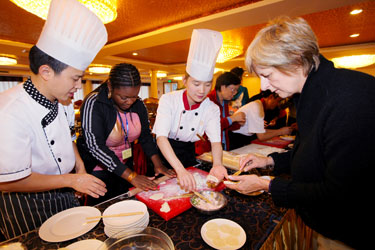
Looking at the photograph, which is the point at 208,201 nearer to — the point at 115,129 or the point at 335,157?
the point at 335,157

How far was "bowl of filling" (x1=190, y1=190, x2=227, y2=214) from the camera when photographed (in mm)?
1047

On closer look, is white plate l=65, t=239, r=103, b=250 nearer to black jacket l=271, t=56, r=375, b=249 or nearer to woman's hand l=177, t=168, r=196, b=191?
woman's hand l=177, t=168, r=196, b=191

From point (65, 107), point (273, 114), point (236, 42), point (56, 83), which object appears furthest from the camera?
point (236, 42)

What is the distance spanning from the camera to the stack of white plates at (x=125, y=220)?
86 centimetres

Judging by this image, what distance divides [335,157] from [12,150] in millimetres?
1485

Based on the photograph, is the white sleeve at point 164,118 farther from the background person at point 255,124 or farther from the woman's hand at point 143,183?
the background person at point 255,124

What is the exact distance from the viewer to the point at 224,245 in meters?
0.83

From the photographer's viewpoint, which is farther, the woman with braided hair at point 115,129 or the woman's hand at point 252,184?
the woman with braided hair at point 115,129

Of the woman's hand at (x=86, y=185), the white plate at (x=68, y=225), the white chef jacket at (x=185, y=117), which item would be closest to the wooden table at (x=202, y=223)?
the white plate at (x=68, y=225)

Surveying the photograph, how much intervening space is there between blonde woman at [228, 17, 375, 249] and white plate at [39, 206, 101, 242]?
0.99 meters

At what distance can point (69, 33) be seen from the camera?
117 cm

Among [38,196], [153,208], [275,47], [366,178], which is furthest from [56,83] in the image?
[366,178]

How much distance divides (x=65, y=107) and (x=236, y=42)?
558 cm

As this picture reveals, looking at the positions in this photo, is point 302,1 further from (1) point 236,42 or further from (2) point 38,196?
(2) point 38,196
